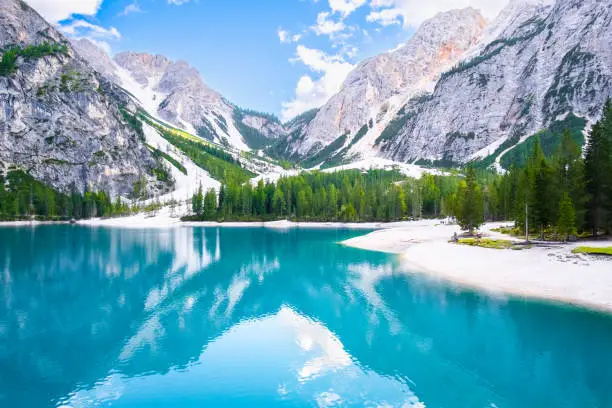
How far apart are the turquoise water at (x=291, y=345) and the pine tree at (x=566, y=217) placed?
21505 mm

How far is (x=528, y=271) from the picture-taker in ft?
133

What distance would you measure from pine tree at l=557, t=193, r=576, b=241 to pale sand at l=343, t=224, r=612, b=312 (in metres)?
2.48

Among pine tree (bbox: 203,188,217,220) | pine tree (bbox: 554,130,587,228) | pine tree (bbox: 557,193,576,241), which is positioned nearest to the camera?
pine tree (bbox: 557,193,576,241)

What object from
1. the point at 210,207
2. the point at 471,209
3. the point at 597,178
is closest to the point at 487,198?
the point at 471,209

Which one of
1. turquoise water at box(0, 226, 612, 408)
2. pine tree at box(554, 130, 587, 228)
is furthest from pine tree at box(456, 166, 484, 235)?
turquoise water at box(0, 226, 612, 408)

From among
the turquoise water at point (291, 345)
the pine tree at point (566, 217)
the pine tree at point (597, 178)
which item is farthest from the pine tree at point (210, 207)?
the pine tree at point (597, 178)

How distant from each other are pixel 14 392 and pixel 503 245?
2078 inches

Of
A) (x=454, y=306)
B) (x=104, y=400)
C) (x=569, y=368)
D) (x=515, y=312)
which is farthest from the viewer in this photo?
(x=454, y=306)

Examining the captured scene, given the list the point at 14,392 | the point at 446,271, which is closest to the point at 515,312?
the point at 446,271

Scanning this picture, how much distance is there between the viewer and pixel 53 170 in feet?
629

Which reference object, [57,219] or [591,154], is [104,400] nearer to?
[591,154]

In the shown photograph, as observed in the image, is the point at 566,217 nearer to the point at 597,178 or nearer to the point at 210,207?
the point at 597,178

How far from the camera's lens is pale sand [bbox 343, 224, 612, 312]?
3341 centimetres

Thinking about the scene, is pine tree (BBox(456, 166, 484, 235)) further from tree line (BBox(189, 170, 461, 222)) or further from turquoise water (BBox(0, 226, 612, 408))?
tree line (BBox(189, 170, 461, 222))
